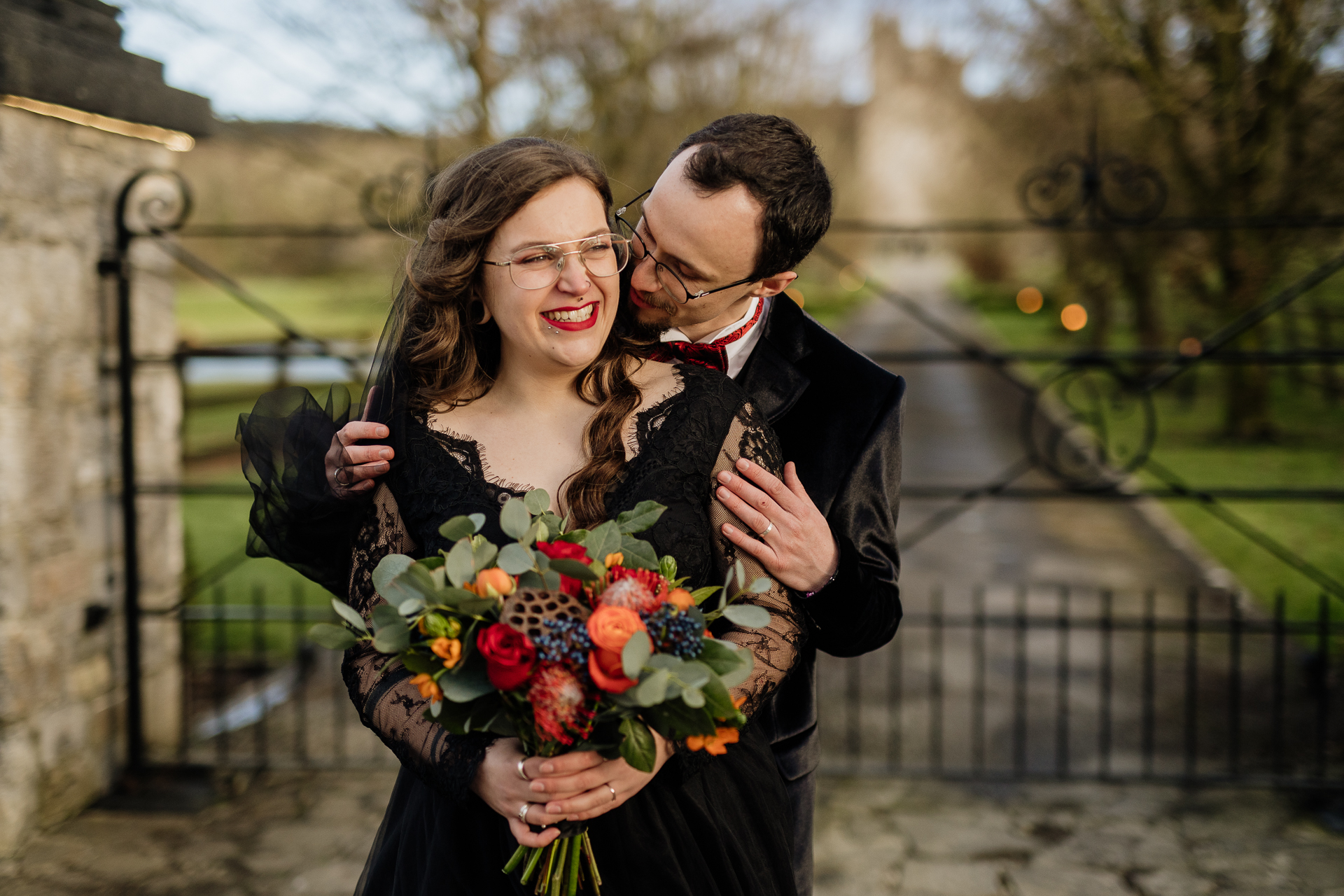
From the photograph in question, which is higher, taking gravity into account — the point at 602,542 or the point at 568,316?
the point at 568,316

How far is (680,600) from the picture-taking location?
1535mm

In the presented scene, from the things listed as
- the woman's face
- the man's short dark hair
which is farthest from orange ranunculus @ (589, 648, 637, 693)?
the man's short dark hair

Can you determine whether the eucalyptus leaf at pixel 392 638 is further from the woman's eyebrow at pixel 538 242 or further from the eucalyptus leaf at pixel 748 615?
the woman's eyebrow at pixel 538 242

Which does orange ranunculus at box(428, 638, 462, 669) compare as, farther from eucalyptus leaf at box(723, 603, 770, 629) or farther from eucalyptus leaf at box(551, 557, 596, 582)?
eucalyptus leaf at box(723, 603, 770, 629)

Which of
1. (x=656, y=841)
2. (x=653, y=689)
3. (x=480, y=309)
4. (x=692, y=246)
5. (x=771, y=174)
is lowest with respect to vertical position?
(x=656, y=841)

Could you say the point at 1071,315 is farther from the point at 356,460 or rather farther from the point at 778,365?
the point at 356,460

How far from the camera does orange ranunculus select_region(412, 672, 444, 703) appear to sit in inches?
61.3

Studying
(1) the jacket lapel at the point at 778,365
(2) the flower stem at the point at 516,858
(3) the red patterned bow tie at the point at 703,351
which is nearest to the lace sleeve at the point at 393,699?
(2) the flower stem at the point at 516,858

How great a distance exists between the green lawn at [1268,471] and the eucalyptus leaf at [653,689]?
6132mm

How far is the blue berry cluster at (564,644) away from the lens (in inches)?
56.9

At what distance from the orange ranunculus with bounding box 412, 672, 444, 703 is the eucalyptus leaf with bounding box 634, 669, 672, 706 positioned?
0.34 m

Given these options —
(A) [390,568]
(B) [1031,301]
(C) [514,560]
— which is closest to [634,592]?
(C) [514,560]

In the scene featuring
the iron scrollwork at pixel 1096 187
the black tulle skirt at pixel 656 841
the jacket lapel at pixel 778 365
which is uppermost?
the iron scrollwork at pixel 1096 187

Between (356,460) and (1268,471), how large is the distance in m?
10.5
